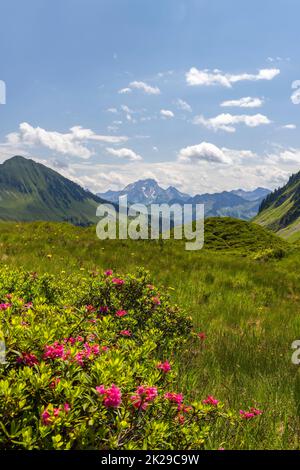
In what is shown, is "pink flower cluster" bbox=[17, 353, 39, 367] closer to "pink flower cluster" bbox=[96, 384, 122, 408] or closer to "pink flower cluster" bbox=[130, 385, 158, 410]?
"pink flower cluster" bbox=[96, 384, 122, 408]

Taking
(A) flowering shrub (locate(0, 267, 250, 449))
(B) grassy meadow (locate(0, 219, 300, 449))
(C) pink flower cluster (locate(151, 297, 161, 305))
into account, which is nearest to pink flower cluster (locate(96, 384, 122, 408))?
(A) flowering shrub (locate(0, 267, 250, 449))

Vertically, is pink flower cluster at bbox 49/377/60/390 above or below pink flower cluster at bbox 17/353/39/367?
below

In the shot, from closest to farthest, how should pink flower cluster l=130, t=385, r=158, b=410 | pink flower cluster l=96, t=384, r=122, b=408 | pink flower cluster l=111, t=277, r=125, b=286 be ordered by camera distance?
pink flower cluster l=96, t=384, r=122, b=408 → pink flower cluster l=130, t=385, r=158, b=410 → pink flower cluster l=111, t=277, r=125, b=286

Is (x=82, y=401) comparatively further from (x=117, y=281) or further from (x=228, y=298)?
(x=228, y=298)

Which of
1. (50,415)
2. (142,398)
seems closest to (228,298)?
(142,398)

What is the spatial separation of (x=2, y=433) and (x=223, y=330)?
6.21 meters

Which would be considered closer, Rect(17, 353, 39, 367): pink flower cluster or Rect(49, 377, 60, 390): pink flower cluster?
Rect(49, 377, 60, 390): pink flower cluster

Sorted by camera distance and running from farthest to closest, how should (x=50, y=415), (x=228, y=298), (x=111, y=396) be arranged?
(x=228, y=298) < (x=111, y=396) < (x=50, y=415)

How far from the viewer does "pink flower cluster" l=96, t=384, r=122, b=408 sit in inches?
98.3

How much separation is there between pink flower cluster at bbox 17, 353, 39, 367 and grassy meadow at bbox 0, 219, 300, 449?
6.78 ft

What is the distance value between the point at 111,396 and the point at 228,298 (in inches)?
338

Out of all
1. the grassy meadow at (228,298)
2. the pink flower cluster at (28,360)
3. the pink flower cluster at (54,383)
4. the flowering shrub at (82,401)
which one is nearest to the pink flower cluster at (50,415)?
the flowering shrub at (82,401)

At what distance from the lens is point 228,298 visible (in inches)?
419

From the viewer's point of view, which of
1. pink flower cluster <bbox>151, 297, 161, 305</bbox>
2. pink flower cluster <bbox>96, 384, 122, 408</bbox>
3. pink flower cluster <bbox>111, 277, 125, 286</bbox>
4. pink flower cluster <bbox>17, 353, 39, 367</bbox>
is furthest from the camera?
pink flower cluster <bbox>111, 277, 125, 286</bbox>
